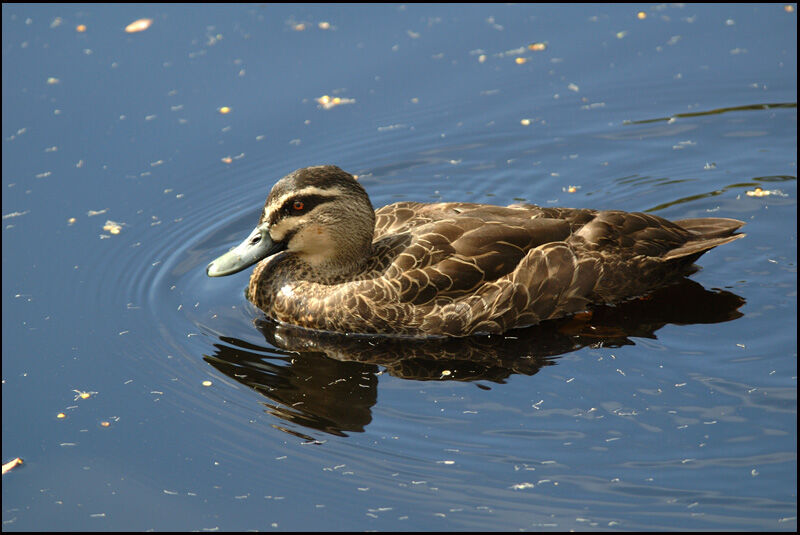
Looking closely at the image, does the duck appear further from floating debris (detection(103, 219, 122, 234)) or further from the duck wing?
floating debris (detection(103, 219, 122, 234))

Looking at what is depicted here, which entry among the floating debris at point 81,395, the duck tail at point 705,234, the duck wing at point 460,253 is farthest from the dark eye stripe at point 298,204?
the duck tail at point 705,234

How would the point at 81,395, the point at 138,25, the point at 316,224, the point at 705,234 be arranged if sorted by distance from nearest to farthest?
the point at 81,395 → the point at 316,224 → the point at 705,234 → the point at 138,25

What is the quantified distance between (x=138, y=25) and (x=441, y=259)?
6822mm

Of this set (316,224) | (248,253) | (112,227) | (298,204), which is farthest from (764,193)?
(112,227)

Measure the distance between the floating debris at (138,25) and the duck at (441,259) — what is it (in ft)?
18.4

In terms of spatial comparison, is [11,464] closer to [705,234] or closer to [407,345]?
[407,345]

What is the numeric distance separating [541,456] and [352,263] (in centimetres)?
264

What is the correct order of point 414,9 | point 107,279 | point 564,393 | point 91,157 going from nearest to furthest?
point 564,393 < point 107,279 < point 91,157 < point 414,9

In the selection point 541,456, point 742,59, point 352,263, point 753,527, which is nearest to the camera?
point 753,527

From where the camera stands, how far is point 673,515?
24.5 feet

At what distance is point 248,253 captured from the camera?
31.8 feet

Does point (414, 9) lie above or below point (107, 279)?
above

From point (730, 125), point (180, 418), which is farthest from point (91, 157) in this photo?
point (730, 125)

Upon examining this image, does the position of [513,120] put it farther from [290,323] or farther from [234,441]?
[234,441]
